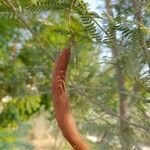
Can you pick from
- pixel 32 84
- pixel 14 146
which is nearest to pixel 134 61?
pixel 32 84

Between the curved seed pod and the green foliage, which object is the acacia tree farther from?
the green foliage

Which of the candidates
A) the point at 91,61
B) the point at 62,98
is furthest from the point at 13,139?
the point at 62,98

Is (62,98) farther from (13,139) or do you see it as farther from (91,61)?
(13,139)

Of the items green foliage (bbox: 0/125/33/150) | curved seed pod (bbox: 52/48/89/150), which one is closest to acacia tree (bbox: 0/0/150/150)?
curved seed pod (bbox: 52/48/89/150)

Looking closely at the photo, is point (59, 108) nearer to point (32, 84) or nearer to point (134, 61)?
point (134, 61)

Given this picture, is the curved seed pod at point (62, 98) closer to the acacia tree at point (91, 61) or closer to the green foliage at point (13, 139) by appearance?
the acacia tree at point (91, 61)

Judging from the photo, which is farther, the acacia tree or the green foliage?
the green foliage

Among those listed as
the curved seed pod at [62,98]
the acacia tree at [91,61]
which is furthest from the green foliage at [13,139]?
the curved seed pod at [62,98]

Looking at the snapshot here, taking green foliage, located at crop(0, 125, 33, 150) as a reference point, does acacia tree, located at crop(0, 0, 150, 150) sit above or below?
above

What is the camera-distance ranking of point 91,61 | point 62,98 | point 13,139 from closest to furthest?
1. point 62,98
2. point 91,61
3. point 13,139
